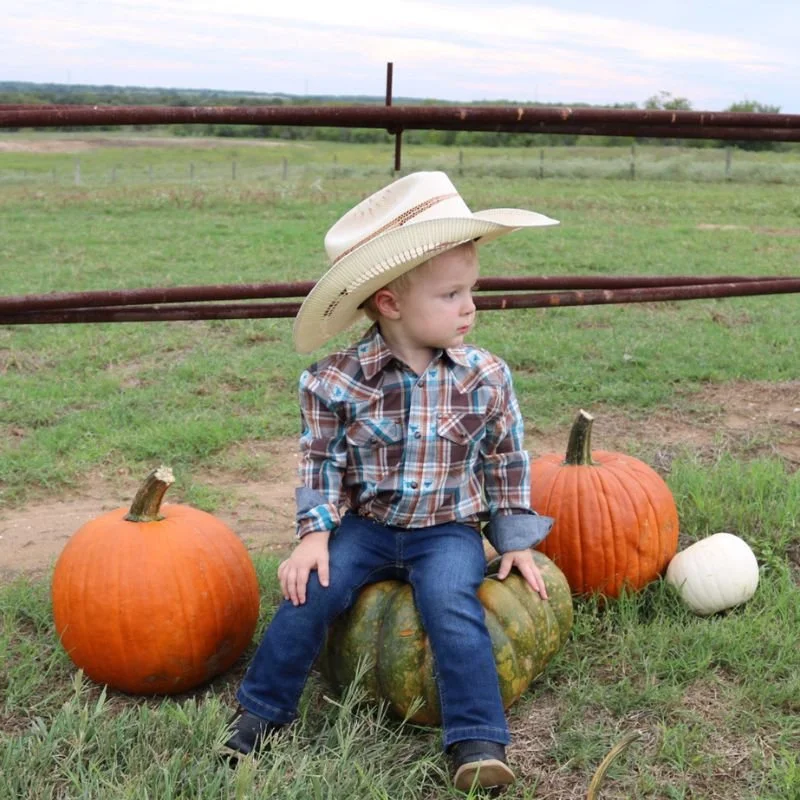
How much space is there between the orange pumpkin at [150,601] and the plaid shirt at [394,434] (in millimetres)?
320

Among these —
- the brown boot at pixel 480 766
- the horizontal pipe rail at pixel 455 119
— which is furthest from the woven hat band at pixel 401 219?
the brown boot at pixel 480 766

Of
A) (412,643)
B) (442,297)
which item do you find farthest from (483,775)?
(442,297)

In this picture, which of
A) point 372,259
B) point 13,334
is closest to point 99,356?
point 13,334

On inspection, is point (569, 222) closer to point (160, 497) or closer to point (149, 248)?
point (149, 248)

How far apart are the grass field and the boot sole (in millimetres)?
61

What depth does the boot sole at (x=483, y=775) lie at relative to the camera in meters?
2.32

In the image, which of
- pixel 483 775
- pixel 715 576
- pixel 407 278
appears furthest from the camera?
pixel 715 576

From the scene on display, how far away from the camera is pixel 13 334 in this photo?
7367 millimetres

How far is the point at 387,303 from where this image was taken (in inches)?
108

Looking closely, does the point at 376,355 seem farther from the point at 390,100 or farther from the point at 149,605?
the point at 390,100

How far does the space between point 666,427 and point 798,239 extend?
30.9 feet

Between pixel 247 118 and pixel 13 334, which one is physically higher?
pixel 247 118

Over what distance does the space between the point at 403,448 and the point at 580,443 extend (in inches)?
31.3

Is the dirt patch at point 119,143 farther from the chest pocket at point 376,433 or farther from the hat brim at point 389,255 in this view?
the chest pocket at point 376,433
